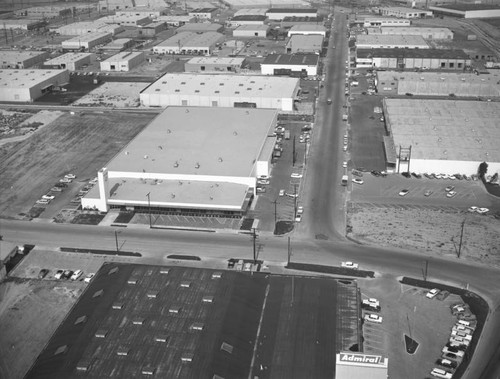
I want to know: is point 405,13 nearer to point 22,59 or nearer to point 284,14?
point 284,14

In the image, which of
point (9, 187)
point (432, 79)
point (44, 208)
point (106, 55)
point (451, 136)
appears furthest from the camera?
point (106, 55)

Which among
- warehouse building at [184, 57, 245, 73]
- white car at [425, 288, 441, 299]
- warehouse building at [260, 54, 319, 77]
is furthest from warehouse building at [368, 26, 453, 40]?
white car at [425, 288, 441, 299]

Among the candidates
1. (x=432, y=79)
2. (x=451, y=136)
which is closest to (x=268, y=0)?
(x=432, y=79)

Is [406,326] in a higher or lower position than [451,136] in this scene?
lower

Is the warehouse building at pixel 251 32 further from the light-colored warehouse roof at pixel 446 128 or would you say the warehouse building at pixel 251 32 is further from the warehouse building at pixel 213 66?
the light-colored warehouse roof at pixel 446 128

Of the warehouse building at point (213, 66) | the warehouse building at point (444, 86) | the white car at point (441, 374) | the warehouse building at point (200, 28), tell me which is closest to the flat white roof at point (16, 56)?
the warehouse building at point (213, 66)

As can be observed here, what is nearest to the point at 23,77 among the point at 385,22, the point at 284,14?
the point at 284,14

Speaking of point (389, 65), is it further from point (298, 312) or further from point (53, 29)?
point (53, 29)
